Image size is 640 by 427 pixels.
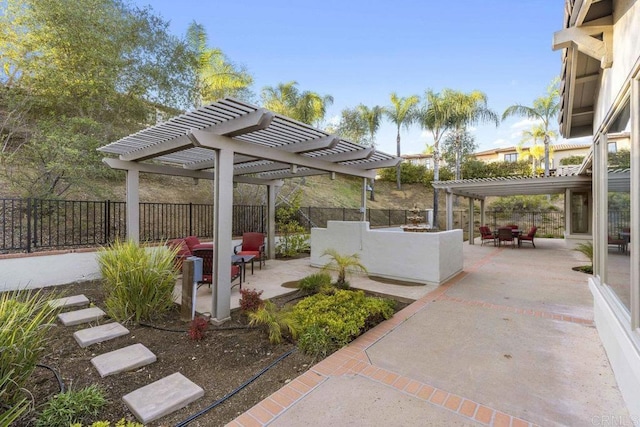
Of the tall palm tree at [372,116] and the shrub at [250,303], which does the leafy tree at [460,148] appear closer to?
the tall palm tree at [372,116]

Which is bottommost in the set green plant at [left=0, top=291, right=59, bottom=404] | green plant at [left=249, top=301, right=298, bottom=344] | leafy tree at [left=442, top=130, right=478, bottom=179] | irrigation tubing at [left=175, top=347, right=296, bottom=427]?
irrigation tubing at [left=175, top=347, right=296, bottom=427]

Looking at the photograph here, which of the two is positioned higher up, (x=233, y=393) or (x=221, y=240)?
(x=221, y=240)

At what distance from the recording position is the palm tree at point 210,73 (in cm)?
1155

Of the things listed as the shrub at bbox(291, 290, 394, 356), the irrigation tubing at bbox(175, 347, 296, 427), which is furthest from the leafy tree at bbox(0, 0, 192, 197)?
the irrigation tubing at bbox(175, 347, 296, 427)

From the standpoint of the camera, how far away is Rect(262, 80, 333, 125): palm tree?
15742mm

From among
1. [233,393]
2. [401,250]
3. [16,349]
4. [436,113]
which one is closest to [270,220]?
[401,250]

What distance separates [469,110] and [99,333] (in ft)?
71.3

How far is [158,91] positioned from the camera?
34.5ft

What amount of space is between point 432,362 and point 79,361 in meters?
3.80

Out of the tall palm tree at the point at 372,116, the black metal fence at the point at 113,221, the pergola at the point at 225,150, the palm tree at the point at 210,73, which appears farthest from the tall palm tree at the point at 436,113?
the pergola at the point at 225,150

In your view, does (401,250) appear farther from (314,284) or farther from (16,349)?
(16,349)

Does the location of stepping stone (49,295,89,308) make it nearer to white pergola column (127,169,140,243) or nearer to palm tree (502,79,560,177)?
white pergola column (127,169,140,243)

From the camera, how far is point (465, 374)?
2820mm

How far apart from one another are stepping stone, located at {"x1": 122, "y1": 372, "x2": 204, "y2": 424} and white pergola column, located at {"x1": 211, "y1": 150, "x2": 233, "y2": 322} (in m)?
1.47
